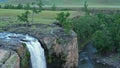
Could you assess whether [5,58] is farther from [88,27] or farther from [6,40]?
[88,27]

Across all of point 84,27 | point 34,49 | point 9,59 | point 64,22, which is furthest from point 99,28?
point 9,59

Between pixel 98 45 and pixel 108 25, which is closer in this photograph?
pixel 98 45

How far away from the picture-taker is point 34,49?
56.7 metres

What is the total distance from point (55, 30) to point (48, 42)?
517 centimetres

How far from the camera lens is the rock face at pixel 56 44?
61.3 meters

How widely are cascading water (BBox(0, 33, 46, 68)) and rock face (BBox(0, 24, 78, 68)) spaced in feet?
7.05

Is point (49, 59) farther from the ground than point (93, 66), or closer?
farther from the ground

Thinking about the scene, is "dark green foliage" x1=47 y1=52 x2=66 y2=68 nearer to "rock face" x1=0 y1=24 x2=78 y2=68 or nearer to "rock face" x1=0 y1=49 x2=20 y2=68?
"rock face" x1=0 y1=24 x2=78 y2=68

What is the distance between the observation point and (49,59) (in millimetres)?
61094

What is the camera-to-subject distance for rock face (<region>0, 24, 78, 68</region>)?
61312 millimetres

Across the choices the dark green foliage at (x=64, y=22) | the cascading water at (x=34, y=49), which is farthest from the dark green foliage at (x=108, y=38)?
the cascading water at (x=34, y=49)

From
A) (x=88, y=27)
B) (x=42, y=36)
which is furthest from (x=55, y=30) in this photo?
(x=88, y=27)

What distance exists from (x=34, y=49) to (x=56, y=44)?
6.38m

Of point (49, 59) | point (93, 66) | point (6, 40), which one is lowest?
point (93, 66)
